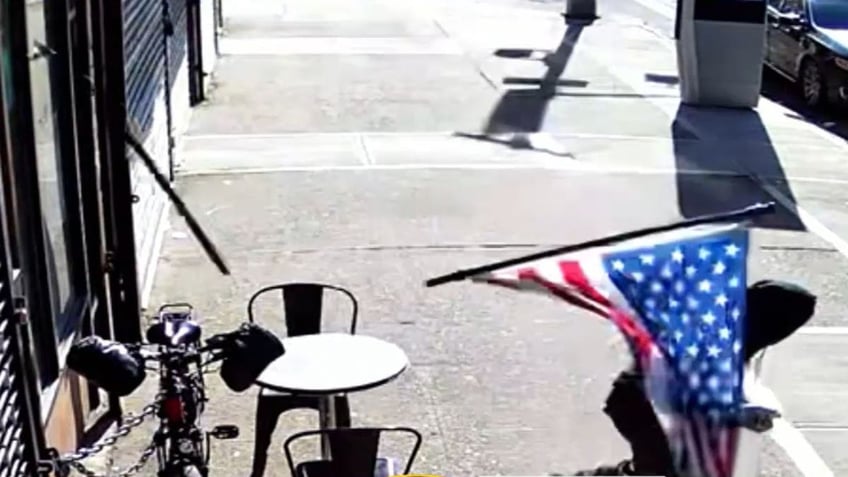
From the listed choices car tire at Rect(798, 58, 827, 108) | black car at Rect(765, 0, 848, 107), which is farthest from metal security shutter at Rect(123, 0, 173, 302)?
car tire at Rect(798, 58, 827, 108)

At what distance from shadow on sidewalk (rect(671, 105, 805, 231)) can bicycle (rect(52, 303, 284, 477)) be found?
243 inches

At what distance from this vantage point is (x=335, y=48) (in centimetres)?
1870

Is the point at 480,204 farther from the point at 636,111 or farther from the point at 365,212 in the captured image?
the point at 636,111

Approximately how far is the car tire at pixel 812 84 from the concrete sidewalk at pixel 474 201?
0.67m

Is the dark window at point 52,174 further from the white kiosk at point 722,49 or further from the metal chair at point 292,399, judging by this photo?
the white kiosk at point 722,49

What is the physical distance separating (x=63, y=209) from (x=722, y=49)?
1033 cm

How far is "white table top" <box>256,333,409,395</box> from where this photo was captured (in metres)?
5.07

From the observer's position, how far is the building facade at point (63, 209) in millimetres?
4793

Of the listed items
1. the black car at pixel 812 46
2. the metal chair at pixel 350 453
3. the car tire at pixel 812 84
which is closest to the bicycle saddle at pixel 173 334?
the metal chair at pixel 350 453

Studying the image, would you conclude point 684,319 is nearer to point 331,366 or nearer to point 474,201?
point 331,366

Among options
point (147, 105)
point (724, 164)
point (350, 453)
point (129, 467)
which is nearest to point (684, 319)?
point (350, 453)

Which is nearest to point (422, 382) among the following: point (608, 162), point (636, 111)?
point (608, 162)

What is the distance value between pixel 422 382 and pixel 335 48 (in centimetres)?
1200

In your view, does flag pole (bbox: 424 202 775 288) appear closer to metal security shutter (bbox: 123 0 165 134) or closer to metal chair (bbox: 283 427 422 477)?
metal chair (bbox: 283 427 422 477)
